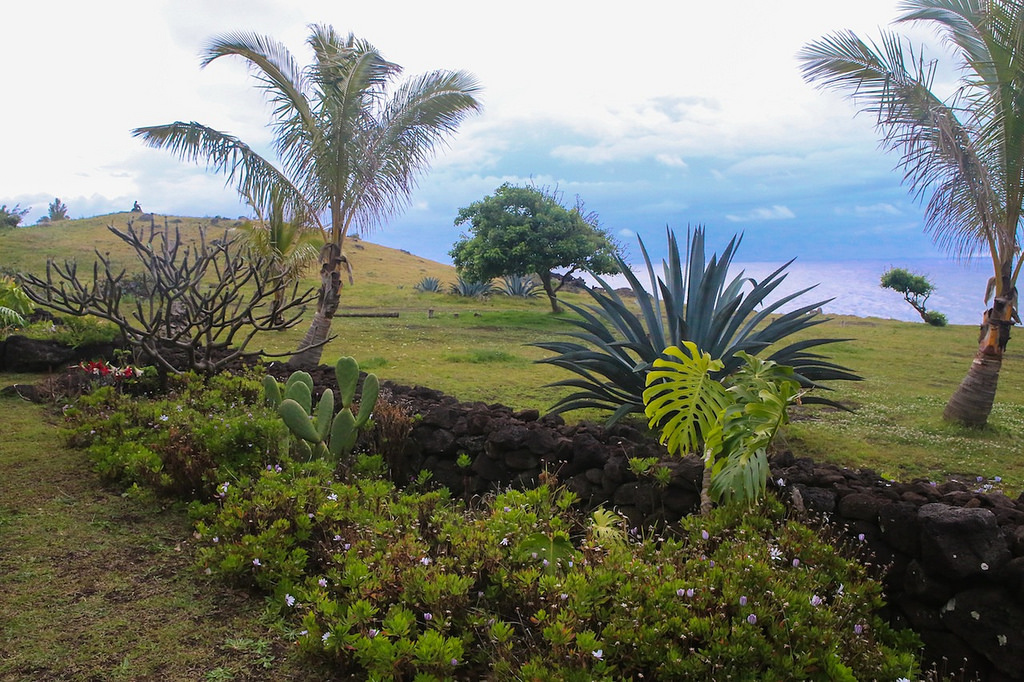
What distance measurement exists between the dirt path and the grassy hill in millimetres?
2410

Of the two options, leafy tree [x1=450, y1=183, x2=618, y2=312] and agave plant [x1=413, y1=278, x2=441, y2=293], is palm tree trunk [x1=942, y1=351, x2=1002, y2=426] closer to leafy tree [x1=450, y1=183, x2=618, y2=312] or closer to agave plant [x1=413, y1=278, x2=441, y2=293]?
leafy tree [x1=450, y1=183, x2=618, y2=312]

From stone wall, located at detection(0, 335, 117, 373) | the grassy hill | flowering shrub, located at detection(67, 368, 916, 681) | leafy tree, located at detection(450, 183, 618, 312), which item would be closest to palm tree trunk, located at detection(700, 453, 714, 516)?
flowering shrub, located at detection(67, 368, 916, 681)

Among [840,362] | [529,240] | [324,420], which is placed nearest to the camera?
[324,420]

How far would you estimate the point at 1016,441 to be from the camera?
706 cm

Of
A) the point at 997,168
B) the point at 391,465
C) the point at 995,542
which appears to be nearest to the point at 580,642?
the point at 995,542

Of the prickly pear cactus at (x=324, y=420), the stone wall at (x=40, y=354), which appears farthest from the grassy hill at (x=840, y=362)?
the stone wall at (x=40, y=354)

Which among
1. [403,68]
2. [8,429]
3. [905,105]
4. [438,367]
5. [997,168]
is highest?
[403,68]

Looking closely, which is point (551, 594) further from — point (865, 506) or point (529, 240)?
point (529, 240)

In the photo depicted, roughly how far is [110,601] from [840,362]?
11.7m

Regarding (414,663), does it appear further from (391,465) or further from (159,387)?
(159,387)

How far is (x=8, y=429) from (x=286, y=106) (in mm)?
6611

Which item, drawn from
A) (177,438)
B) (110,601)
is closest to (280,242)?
(177,438)

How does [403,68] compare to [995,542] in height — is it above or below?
above

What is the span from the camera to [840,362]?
1224cm
